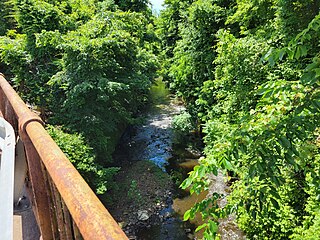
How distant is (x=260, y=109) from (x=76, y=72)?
6.51 metres

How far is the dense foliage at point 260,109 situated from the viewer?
177cm

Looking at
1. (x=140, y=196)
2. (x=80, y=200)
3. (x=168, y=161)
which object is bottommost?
(x=140, y=196)

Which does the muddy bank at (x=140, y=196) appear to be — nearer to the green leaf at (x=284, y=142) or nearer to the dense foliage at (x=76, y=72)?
the dense foliage at (x=76, y=72)

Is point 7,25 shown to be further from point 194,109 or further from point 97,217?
point 97,217

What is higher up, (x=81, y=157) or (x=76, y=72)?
(x=76, y=72)

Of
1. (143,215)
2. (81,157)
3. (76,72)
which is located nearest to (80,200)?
(81,157)

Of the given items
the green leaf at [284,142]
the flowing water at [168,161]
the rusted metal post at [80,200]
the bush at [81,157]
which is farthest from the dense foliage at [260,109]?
the bush at [81,157]

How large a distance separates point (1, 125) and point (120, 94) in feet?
24.1

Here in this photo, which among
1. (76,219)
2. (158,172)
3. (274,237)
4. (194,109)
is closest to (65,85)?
(158,172)

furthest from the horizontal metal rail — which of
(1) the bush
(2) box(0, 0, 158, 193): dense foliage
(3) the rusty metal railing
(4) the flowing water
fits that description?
(4) the flowing water

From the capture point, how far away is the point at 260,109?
2.35 m

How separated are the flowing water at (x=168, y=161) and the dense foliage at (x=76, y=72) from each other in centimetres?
210

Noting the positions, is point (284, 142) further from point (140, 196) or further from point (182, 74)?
point (182, 74)

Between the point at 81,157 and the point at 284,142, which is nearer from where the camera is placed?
the point at 284,142
